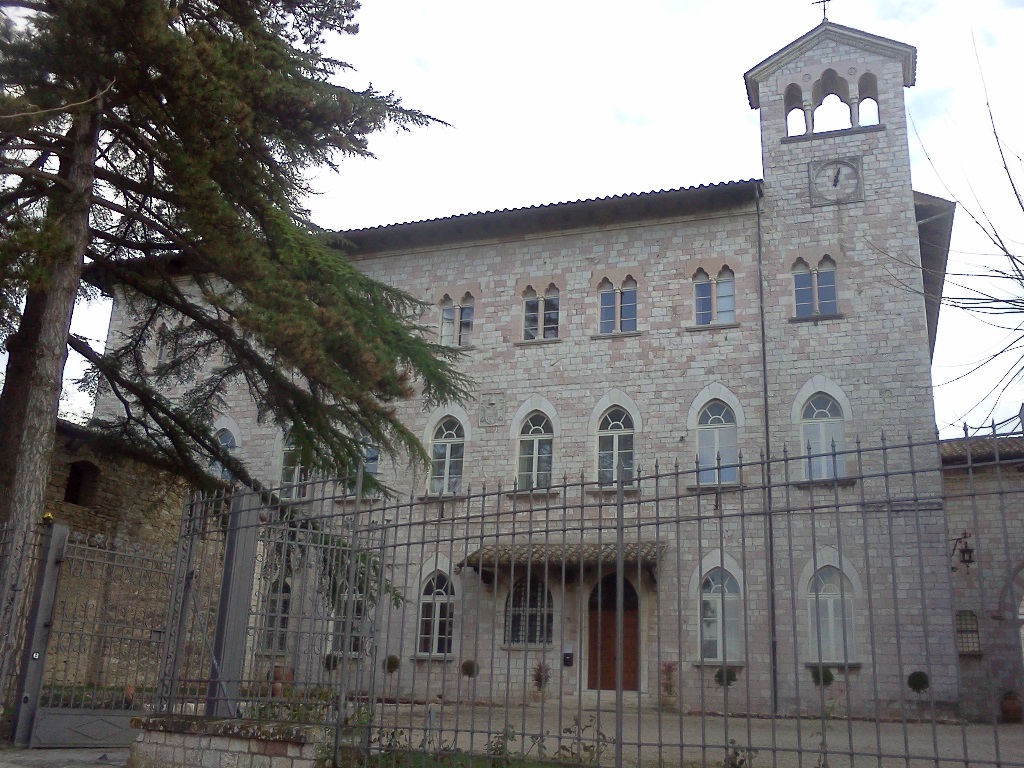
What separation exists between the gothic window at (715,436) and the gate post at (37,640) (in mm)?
11757

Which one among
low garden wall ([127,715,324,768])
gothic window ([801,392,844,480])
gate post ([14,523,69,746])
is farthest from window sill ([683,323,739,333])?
low garden wall ([127,715,324,768])

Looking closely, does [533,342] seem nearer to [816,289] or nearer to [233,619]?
[816,289]

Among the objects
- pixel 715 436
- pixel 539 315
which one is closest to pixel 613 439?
pixel 715 436

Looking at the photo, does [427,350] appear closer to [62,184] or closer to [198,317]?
[198,317]

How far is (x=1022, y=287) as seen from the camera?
496cm

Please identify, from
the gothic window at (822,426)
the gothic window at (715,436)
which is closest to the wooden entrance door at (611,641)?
the gothic window at (715,436)

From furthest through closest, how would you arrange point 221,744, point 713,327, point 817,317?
point 713,327, point 817,317, point 221,744

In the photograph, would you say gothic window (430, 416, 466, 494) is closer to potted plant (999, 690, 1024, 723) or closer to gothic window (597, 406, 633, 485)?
gothic window (597, 406, 633, 485)

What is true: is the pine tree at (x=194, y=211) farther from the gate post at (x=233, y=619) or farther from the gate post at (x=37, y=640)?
the gate post at (x=233, y=619)

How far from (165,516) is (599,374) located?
8938 millimetres

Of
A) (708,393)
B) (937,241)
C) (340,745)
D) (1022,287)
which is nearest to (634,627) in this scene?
(708,393)

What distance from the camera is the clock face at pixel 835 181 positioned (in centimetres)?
1922

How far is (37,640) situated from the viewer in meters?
9.54

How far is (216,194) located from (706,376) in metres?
10.8
